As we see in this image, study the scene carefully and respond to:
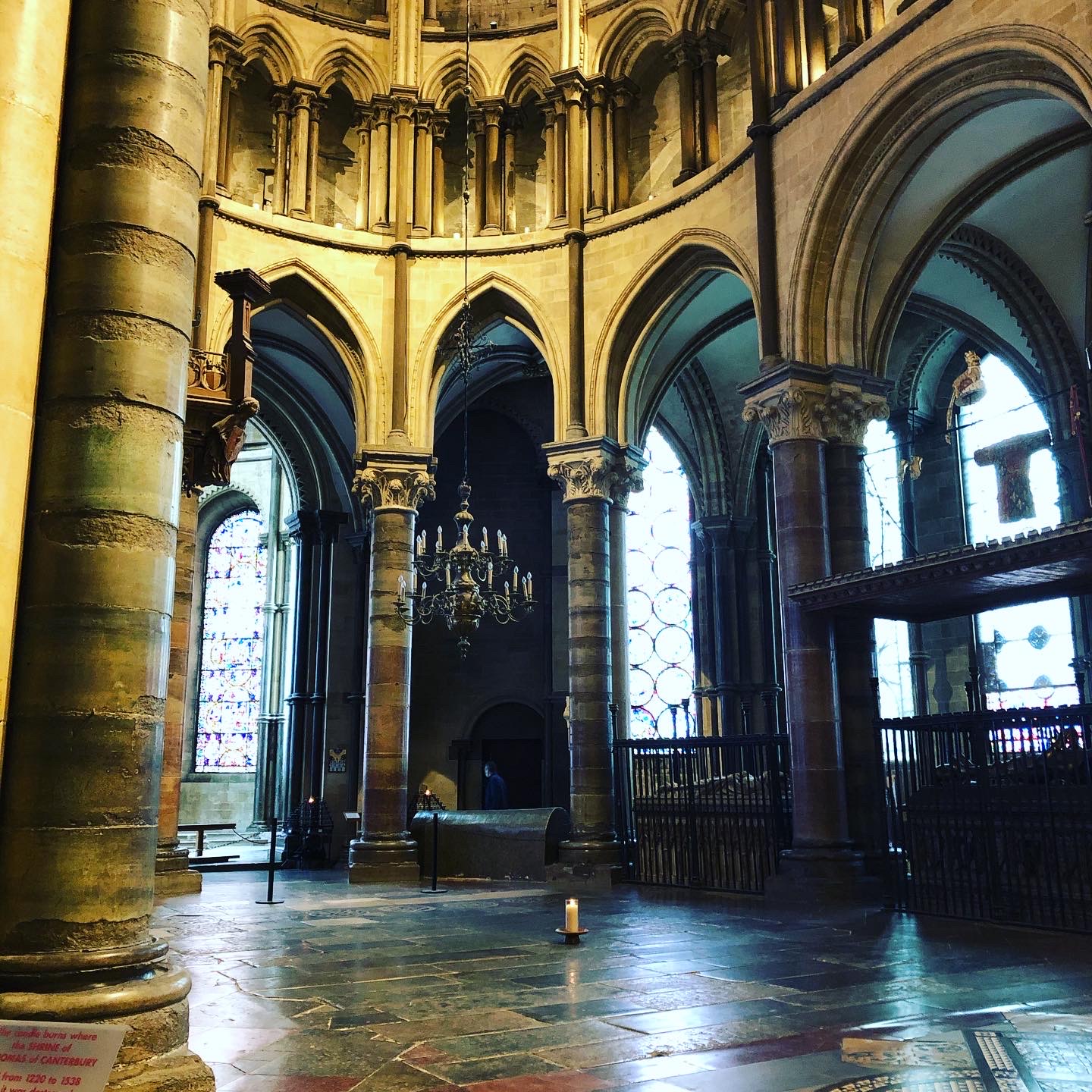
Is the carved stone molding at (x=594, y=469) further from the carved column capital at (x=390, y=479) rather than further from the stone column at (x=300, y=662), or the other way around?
the stone column at (x=300, y=662)

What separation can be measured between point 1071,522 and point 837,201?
18.6 ft

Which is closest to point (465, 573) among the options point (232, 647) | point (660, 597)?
point (660, 597)

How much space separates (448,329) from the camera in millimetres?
17141

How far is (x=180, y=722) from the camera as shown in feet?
47.0

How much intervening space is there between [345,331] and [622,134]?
5159 mm

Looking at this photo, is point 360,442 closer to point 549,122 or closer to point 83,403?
point 549,122

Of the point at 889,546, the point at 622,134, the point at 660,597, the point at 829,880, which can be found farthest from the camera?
the point at 660,597

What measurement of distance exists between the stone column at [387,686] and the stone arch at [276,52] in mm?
6022

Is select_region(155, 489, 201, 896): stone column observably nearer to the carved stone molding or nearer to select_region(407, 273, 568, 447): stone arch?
select_region(407, 273, 568, 447): stone arch

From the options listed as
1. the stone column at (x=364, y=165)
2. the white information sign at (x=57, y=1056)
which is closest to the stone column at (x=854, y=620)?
the stone column at (x=364, y=165)

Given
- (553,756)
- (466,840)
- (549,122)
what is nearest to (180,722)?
(466,840)

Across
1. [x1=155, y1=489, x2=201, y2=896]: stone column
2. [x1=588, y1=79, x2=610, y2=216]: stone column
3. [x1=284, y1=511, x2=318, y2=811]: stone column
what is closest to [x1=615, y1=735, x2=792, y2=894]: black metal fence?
[x1=155, y1=489, x2=201, y2=896]: stone column

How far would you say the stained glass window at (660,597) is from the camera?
73.6 ft

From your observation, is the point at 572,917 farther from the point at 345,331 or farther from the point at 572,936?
the point at 345,331
